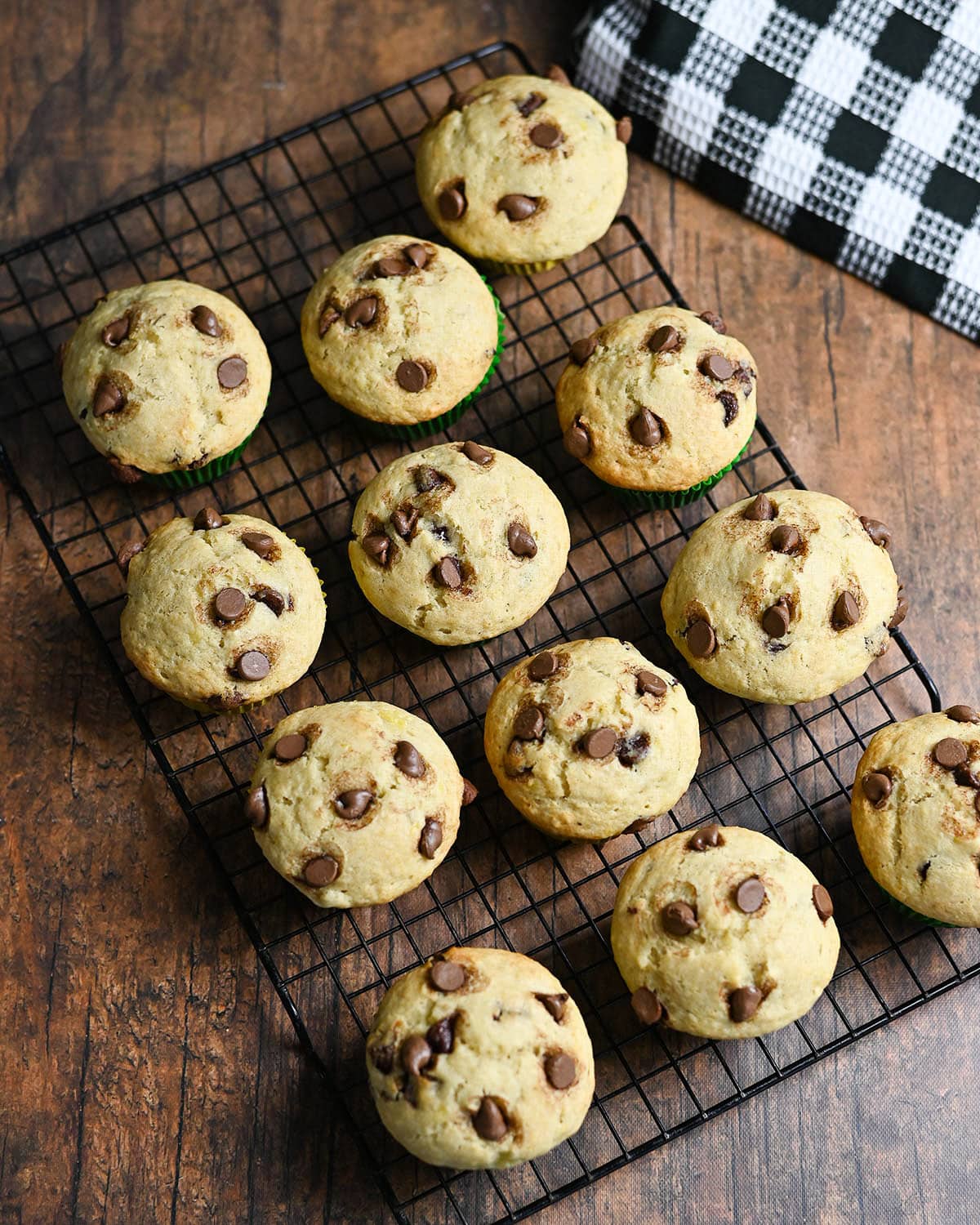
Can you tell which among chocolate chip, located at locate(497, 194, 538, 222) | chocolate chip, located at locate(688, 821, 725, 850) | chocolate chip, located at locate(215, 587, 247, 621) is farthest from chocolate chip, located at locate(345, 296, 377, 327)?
chocolate chip, located at locate(688, 821, 725, 850)

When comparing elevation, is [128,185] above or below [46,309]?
above

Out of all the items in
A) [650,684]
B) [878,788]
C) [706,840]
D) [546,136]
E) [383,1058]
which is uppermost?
[546,136]

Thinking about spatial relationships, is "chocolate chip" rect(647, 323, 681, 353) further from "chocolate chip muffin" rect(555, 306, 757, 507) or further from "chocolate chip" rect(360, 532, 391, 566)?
"chocolate chip" rect(360, 532, 391, 566)

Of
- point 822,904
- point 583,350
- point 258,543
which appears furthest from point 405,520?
point 822,904

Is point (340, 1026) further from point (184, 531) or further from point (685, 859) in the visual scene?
point (184, 531)

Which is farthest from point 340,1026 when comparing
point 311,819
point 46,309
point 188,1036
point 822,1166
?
point 46,309

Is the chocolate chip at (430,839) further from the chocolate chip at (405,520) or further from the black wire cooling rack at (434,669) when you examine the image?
the chocolate chip at (405,520)

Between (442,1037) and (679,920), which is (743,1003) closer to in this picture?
(679,920)
